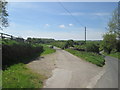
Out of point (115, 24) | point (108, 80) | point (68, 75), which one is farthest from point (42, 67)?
point (115, 24)

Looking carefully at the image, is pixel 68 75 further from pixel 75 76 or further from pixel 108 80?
pixel 108 80

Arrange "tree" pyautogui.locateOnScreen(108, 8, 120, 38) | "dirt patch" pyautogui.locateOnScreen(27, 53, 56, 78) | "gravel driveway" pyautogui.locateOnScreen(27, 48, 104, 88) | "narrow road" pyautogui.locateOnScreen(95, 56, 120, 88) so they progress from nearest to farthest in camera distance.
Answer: "gravel driveway" pyautogui.locateOnScreen(27, 48, 104, 88)
"narrow road" pyautogui.locateOnScreen(95, 56, 120, 88)
"dirt patch" pyautogui.locateOnScreen(27, 53, 56, 78)
"tree" pyautogui.locateOnScreen(108, 8, 120, 38)

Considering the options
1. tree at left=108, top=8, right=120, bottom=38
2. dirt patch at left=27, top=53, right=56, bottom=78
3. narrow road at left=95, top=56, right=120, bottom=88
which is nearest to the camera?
narrow road at left=95, top=56, right=120, bottom=88

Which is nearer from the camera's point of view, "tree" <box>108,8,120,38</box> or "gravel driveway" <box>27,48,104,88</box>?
"gravel driveway" <box>27,48,104,88</box>

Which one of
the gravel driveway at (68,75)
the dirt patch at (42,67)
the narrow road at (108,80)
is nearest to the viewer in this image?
the gravel driveway at (68,75)

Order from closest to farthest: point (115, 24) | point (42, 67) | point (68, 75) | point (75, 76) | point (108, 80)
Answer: point (108, 80) → point (75, 76) → point (68, 75) → point (42, 67) → point (115, 24)

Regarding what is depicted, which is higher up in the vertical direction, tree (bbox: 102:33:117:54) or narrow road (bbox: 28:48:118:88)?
tree (bbox: 102:33:117:54)

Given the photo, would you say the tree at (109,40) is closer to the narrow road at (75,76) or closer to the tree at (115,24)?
Result: the tree at (115,24)

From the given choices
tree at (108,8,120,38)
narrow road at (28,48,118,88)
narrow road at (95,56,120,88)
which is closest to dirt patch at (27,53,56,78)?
narrow road at (28,48,118,88)

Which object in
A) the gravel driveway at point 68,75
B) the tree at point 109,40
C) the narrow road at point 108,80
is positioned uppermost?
the tree at point 109,40

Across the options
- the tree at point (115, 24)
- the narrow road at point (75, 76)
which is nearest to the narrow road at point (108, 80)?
the narrow road at point (75, 76)

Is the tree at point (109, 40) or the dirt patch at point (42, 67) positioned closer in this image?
the dirt patch at point (42, 67)

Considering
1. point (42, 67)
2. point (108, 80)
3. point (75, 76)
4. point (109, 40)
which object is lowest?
point (108, 80)

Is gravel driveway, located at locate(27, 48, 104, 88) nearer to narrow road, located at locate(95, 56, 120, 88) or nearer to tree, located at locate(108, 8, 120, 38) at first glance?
narrow road, located at locate(95, 56, 120, 88)
